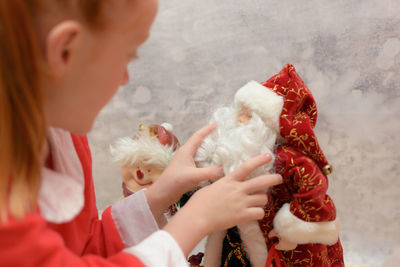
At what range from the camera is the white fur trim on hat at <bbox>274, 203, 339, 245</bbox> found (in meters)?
0.65

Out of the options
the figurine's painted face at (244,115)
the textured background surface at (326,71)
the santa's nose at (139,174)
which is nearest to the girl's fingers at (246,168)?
the figurine's painted face at (244,115)

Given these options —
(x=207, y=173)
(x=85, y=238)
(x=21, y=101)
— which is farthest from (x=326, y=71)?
(x=21, y=101)

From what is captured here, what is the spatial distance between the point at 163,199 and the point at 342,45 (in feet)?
2.24

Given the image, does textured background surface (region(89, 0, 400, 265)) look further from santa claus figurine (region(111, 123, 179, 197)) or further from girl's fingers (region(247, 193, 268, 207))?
girl's fingers (region(247, 193, 268, 207))

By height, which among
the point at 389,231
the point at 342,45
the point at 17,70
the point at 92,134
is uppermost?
the point at 17,70

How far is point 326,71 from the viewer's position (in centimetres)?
111

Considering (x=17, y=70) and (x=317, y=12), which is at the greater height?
(x=17, y=70)

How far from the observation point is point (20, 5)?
14.3 inches

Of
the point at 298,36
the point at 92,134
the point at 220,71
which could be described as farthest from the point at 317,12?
the point at 92,134

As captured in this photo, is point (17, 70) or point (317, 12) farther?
point (317, 12)

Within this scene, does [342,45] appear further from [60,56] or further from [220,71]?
[60,56]

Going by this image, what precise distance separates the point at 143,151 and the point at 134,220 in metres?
0.20

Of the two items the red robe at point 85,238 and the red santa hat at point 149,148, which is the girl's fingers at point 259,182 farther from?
the red santa hat at point 149,148

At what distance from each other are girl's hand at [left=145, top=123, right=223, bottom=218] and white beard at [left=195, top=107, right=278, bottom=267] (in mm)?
14
